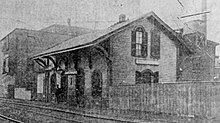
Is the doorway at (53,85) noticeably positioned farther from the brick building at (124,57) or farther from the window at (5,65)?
the window at (5,65)

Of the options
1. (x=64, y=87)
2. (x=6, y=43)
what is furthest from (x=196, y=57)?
(x=6, y=43)

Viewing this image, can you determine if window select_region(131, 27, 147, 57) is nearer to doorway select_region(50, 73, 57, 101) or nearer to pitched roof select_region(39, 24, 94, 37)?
doorway select_region(50, 73, 57, 101)

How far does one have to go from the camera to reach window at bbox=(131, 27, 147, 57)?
18406 mm

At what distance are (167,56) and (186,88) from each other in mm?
7299

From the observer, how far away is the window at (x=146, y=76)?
18419mm

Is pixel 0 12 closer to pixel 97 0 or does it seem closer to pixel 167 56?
pixel 97 0

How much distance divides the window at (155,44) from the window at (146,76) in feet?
3.28

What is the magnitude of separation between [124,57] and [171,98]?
17.7 ft

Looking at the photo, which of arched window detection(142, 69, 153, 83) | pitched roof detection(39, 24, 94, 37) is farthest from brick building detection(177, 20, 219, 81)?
pitched roof detection(39, 24, 94, 37)

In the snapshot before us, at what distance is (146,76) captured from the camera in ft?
61.6

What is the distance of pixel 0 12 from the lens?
14438 mm

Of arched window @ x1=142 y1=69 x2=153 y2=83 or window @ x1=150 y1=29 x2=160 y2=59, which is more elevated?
window @ x1=150 y1=29 x2=160 y2=59

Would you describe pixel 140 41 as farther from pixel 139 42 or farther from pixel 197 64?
pixel 197 64

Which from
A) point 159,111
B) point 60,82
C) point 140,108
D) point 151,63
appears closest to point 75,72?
point 60,82
